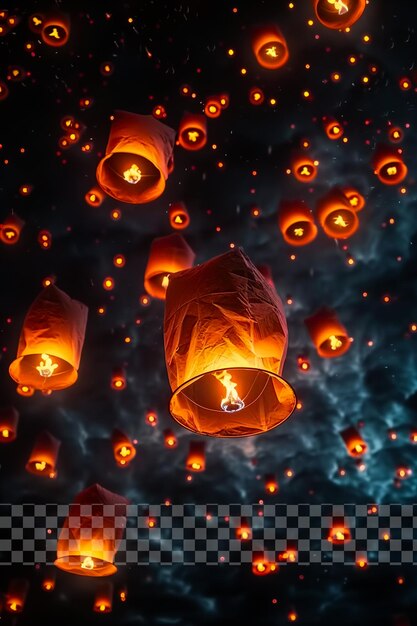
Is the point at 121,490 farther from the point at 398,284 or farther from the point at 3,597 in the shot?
the point at 398,284

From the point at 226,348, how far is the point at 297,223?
3.89 metres

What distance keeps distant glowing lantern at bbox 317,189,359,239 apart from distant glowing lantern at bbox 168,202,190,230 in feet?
5.92

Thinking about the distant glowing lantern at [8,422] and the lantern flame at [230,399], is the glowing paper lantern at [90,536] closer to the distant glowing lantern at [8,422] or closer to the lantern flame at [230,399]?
the distant glowing lantern at [8,422]

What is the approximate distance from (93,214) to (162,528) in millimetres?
4824

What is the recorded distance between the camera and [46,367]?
4832 mm

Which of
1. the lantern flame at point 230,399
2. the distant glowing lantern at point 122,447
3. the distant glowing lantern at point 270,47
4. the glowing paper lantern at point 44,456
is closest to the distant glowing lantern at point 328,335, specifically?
the distant glowing lantern at point 270,47

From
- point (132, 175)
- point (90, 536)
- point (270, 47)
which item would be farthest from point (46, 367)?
point (270, 47)

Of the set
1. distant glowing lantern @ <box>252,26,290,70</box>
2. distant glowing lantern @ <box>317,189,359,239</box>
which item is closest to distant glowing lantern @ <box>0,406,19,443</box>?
distant glowing lantern @ <box>317,189,359,239</box>

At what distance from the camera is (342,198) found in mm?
6578

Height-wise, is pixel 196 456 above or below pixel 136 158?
below

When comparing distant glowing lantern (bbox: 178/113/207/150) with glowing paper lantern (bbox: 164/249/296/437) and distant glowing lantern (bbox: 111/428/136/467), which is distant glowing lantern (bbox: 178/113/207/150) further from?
distant glowing lantern (bbox: 111/428/136/467)

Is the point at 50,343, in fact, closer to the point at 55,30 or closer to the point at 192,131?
the point at 192,131

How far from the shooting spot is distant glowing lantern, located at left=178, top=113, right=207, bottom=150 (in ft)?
22.9

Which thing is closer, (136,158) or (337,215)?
(136,158)
